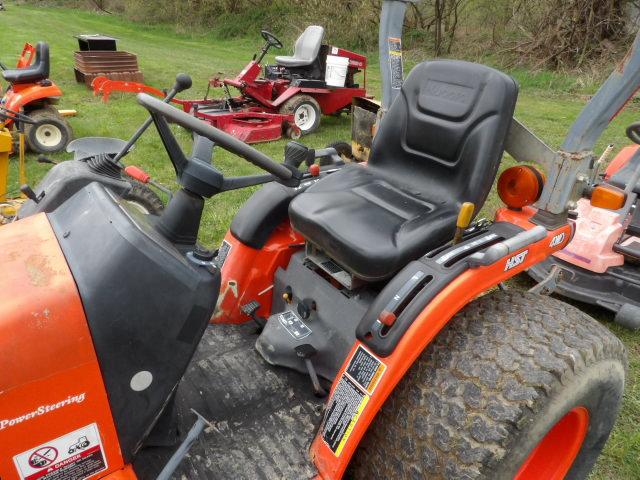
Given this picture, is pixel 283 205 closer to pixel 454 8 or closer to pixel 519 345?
pixel 519 345

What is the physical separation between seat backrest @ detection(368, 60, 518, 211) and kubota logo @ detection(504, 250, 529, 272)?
0.94 feet

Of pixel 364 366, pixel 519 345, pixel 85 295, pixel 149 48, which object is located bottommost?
pixel 149 48

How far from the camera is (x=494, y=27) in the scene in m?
13.1

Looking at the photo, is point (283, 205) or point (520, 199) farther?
point (283, 205)

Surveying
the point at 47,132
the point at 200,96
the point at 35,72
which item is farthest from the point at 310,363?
the point at 200,96

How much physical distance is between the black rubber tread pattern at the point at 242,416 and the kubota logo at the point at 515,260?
834 mm

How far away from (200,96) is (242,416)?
24.8 feet

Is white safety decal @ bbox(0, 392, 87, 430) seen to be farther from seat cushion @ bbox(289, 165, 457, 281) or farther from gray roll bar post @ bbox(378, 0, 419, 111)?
gray roll bar post @ bbox(378, 0, 419, 111)

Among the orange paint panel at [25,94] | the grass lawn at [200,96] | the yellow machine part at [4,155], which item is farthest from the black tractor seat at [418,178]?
the orange paint panel at [25,94]

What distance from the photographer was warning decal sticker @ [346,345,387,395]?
4.49 ft

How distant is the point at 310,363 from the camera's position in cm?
189

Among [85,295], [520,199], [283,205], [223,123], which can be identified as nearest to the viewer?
[85,295]

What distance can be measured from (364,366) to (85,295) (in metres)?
0.76

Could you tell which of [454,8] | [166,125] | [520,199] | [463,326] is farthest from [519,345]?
[454,8]
